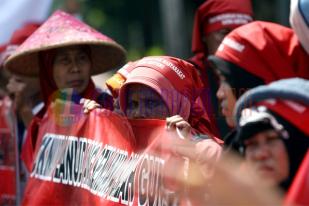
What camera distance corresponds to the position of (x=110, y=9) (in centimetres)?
2586

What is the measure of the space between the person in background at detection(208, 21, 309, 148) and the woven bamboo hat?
1341mm

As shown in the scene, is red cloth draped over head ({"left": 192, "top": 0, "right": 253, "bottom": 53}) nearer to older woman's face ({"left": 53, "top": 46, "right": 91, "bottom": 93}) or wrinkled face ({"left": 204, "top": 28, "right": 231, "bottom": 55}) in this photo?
wrinkled face ({"left": 204, "top": 28, "right": 231, "bottom": 55})

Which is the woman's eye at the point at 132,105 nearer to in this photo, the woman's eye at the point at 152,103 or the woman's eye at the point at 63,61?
the woman's eye at the point at 152,103

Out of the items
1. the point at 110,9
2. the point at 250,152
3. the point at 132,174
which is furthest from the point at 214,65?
the point at 110,9

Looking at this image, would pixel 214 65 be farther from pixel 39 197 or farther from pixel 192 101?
pixel 39 197

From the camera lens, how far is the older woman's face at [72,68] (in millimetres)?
6219

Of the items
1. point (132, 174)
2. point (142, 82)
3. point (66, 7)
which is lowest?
point (66, 7)

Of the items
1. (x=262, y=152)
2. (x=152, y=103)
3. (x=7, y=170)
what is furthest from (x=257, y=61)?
(x=7, y=170)

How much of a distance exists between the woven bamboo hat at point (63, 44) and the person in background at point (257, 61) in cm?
134

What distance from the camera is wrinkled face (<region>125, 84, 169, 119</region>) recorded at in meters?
4.94

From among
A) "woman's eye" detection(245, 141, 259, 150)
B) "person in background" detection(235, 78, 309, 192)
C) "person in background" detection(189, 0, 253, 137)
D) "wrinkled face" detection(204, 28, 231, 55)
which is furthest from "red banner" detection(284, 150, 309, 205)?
"wrinkled face" detection(204, 28, 231, 55)

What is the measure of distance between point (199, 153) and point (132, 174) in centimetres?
→ 45

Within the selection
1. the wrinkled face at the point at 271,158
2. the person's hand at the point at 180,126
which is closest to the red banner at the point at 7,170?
the person's hand at the point at 180,126

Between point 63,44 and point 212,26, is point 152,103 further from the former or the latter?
point 212,26
